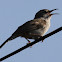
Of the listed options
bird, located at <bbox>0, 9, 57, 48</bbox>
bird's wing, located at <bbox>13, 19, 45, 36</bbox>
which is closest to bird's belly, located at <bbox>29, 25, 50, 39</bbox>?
bird, located at <bbox>0, 9, 57, 48</bbox>

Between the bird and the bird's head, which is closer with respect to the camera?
the bird

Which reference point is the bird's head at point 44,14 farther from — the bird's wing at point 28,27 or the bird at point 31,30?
the bird's wing at point 28,27

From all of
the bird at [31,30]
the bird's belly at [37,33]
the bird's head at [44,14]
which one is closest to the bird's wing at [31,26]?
the bird at [31,30]

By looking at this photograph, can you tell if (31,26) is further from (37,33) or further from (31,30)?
(37,33)

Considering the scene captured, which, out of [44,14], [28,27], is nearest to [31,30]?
[28,27]

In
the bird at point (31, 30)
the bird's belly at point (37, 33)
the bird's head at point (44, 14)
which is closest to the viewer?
the bird at point (31, 30)

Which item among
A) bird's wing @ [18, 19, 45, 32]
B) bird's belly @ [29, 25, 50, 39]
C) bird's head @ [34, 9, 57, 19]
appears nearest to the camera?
bird's wing @ [18, 19, 45, 32]

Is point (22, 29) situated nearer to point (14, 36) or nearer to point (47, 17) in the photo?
point (14, 36)

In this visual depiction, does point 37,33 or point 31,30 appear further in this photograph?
point 37,33

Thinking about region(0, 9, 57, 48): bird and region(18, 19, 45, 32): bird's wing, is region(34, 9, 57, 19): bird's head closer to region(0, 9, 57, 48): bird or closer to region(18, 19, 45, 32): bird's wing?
region(0, 9, 57, 48): bird

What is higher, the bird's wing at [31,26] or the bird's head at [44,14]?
the bird's wing at [31,26]

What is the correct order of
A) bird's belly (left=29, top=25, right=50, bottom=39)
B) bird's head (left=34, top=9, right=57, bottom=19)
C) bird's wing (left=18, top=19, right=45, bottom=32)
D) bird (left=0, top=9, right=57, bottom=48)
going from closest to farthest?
bird (left=0, top=9, right=57, bottom=48), bird's wing (left=18, top=19, right=45, bottom=32), bird's belly (left=29, top=25, right=50, bottom=39), bird's head (left=34, top=9, right=57, bottom=19)

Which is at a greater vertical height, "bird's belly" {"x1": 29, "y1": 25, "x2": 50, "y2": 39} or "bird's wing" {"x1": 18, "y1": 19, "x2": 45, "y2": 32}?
"bird's wing" {"x1": 18, "y1": 19, "x2": 45, "y2": 32}

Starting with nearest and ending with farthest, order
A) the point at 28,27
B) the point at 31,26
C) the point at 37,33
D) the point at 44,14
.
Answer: the point at 28,27 → the point at 31,26 → the point at 37,33 → the point at 44,14
